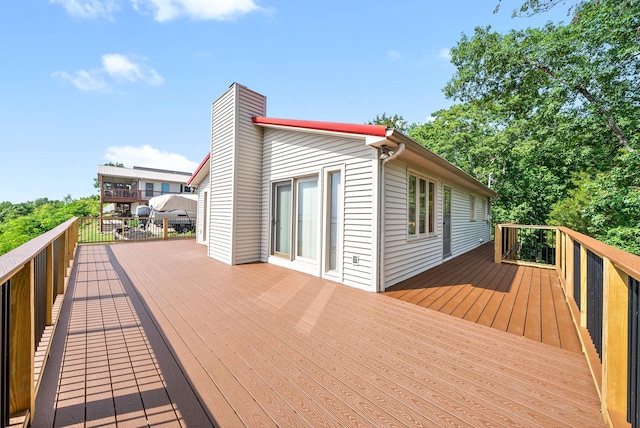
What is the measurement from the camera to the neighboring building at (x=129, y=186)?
71.2ft

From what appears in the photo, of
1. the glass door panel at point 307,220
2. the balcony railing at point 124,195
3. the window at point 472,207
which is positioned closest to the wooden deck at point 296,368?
the glass door panel at point 307,220

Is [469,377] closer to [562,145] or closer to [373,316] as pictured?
[373,316]

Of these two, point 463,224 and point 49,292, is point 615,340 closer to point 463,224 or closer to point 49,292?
point 49,292

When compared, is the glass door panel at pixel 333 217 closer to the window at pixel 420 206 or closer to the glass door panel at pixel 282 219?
the glass door panel at pixel 282 219

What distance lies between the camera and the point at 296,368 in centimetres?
212

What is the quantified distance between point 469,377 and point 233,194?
213 inches

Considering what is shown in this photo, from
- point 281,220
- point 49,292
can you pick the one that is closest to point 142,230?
point 281,220

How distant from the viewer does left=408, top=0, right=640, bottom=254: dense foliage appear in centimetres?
794

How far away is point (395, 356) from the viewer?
7.67 feet

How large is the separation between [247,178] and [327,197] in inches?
95.5

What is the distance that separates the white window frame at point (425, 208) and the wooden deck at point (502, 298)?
891 mm

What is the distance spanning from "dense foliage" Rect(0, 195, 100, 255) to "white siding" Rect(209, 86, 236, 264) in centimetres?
2032

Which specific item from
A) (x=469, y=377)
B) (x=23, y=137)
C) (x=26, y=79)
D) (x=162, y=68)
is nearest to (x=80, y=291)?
(x=469, y=377)

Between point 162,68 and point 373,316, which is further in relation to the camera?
point 162,68
